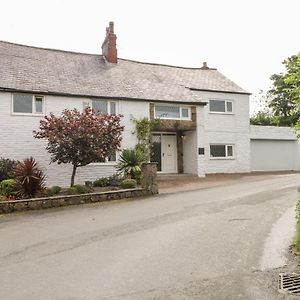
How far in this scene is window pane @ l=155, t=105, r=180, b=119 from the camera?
24.9 metres

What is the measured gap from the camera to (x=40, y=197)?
15.6 m

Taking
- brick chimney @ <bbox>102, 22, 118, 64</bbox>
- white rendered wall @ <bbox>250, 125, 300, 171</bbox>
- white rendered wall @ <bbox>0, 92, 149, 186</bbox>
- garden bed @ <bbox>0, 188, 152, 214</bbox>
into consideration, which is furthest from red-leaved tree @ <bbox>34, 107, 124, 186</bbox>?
white rendered wall @ <bbox>250, 125, 300, 171</bbox>

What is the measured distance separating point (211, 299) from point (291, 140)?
29.8 meters

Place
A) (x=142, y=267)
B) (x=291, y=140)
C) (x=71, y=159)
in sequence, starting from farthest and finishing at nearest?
1. (x=291, y=140)
2. (x=71, y=159)
3. (x=142, y=267)

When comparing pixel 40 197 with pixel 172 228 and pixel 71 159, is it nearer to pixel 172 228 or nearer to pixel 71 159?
pixel 71 159

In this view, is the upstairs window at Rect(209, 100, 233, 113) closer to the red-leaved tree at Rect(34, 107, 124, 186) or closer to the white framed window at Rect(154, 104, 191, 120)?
the white framed window at Rect(154, 104, 191, 120)

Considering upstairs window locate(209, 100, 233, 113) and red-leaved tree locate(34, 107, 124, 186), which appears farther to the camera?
upstairs window locate(209, 100, 233, 113)

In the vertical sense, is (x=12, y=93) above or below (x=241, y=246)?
above

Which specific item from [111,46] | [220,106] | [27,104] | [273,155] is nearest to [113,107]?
[27,104]

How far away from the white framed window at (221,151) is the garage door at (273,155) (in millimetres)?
2825

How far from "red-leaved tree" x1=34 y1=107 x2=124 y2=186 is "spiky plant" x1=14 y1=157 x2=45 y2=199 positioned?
4.96 feet

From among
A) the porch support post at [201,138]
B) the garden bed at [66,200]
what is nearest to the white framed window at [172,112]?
the porch support post at [201,138]

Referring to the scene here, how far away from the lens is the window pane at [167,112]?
24.9 m

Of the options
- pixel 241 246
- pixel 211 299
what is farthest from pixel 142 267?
pixel 241 246
